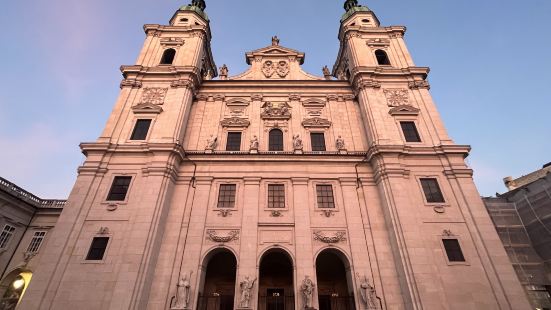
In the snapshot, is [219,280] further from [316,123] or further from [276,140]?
[316,123]

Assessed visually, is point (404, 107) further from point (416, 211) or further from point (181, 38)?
point (181, 38)

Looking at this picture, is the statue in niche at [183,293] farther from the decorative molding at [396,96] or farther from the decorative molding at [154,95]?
the decorative molding at [396,96]

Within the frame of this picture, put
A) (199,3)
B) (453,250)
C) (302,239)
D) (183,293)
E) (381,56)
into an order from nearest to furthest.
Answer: (183,293) → (453,250) → (302,239) → (381,56) → (199,3)

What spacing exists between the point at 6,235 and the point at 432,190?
30.3m

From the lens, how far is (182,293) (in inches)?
581

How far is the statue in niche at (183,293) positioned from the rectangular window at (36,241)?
14.3 meters

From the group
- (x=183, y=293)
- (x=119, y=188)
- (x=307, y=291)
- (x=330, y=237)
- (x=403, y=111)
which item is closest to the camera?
(x=183, y=293)

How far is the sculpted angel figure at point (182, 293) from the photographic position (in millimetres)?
14484

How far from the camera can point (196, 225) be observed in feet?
57.3

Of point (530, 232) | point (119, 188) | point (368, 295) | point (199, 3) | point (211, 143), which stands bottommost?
point (368, 295)

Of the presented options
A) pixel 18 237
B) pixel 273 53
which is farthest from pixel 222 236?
pixel 273 53

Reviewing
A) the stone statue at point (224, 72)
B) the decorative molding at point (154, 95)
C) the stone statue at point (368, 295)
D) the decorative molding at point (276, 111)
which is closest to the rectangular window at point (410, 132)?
the decorative molding at point (276, 111)

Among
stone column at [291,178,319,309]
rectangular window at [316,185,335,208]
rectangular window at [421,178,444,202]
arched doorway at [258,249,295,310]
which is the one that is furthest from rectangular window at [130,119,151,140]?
rectangular window at [421,178,444,202]

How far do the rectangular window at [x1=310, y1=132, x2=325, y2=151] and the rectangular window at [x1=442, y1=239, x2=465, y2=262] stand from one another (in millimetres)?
9933
